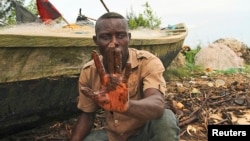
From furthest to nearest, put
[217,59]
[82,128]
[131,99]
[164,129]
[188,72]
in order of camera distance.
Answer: [217,59], [188,72], [82,128], [131,99], [164,129]

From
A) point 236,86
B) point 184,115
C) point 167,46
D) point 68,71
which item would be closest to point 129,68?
point 68,71

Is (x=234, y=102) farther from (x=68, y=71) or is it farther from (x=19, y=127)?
(x=19, y=127)

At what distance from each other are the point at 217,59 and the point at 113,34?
335 inches

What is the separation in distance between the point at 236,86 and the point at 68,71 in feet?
11.2

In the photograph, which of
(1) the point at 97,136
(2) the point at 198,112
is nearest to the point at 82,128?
(1) the point at 97,136

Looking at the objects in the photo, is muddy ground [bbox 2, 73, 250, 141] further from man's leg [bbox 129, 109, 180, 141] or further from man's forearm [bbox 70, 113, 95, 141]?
man's leg [bbox 129, 109, 180, 141]

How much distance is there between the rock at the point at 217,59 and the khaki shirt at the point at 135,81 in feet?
25.5

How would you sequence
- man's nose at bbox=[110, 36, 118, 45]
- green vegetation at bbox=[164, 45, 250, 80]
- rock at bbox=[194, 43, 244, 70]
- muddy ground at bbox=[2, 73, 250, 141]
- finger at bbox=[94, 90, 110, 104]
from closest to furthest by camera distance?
finger at bbox=[94, 90, 110, 104] → man's nose at bbox=[110, 36, 118, 45] → muddy ground at bbox=[2, 73, 250, 141] → green vegetation at bbox=[164, 45, 250, 80] → rock at bbox=[194, 43, 244, 70]

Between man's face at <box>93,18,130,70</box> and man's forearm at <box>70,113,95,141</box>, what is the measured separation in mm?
573

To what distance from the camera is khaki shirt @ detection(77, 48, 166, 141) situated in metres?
2.31

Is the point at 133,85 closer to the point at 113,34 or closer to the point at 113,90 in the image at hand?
the point at 113,34

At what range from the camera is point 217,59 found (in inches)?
405

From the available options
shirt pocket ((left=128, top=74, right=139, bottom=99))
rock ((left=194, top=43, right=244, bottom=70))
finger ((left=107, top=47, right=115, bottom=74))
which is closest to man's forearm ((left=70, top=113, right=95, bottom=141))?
shirt pocket ((left=128, top=74, right=139, bottom=99))

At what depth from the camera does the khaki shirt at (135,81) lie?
2305 mm
